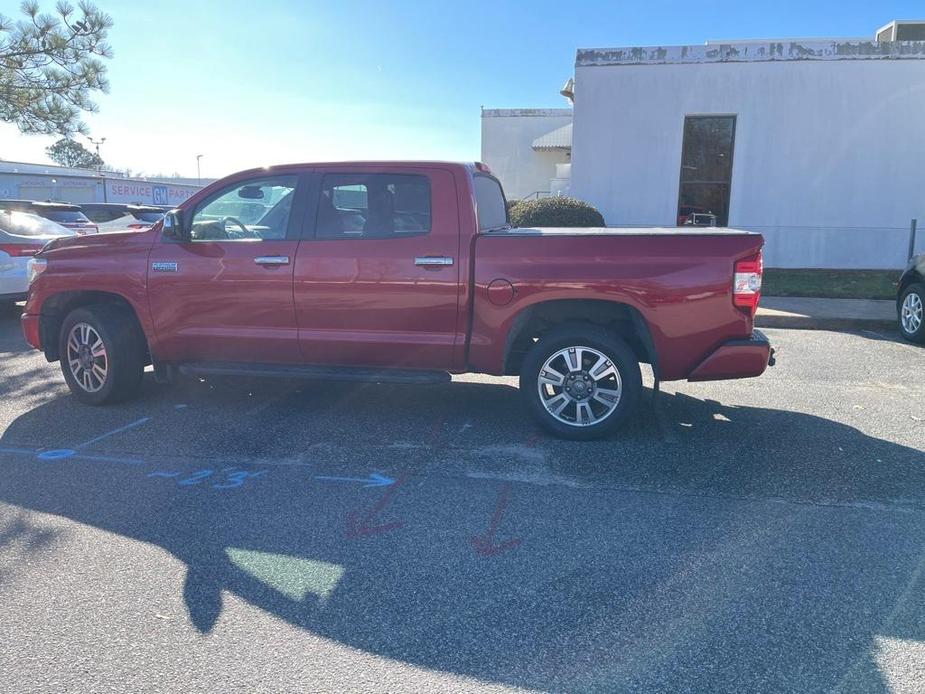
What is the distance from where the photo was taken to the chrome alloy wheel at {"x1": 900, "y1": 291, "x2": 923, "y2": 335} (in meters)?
8.95

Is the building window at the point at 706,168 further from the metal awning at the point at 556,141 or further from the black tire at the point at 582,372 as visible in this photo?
the metal awning at the point at 556,141

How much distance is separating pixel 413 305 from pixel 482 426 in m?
1.12

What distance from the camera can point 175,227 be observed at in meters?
5.79

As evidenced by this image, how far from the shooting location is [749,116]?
15.3 meters

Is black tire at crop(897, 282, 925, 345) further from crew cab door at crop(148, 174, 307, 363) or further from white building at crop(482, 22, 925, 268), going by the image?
crew cab door at crop(148, 174, 307, 363)

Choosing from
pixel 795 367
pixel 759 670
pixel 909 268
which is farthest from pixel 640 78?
pixel 759 670

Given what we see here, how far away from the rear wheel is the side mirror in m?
8.50

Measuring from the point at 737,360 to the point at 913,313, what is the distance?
5520mm

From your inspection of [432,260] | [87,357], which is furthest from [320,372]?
[87,357]

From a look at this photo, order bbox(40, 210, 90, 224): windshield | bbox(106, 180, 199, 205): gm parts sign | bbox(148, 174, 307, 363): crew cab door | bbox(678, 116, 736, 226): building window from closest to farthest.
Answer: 1. bbox(148, 174, 307, 363): crew cab door
2. bbox(40, 210, 90, 224): windshield
3. bbox(678, 116, 736, 226): building window
4. bbox(106, 180, 199, 205): gm parts sign

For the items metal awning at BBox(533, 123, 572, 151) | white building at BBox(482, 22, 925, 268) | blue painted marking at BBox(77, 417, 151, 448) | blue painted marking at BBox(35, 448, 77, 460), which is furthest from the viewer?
metal awning at BBox(533, 123, 572, 151)

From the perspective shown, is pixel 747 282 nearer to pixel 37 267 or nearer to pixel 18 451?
pixel 18 451

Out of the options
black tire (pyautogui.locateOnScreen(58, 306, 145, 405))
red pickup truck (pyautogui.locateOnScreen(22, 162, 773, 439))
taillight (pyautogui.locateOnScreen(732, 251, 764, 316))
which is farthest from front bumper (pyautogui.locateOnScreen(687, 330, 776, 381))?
black tire (pyautogui.locateOnScreen(58, 306, 145, 405))

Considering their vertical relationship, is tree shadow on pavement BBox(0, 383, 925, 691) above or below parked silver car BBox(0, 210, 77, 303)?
below
